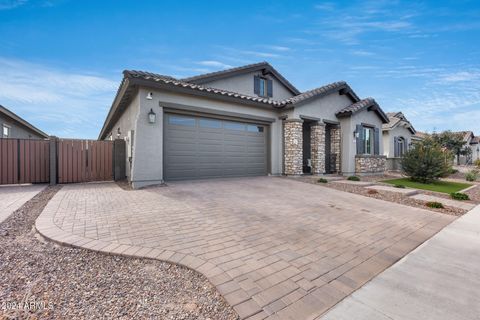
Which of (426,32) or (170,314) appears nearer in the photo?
(170,314)

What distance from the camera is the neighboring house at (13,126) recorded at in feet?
42.5

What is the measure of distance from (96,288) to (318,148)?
11.9 meters

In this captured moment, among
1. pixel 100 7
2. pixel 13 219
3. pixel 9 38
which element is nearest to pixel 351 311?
pixel 13 219

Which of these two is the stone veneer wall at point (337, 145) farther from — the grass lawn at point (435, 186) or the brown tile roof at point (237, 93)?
the grass lawn at point (435, 186)

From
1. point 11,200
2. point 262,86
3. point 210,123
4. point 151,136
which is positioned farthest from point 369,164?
point 11,200

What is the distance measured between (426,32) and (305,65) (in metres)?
6.34

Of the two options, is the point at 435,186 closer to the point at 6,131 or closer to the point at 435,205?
the point at 435,205

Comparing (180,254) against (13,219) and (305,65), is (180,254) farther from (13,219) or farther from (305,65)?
(305,65)

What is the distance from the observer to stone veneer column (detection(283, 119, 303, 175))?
11.1 meters

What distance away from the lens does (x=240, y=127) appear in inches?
410

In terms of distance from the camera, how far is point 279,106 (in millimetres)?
11156

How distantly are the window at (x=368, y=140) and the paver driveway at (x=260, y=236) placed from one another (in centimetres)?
880

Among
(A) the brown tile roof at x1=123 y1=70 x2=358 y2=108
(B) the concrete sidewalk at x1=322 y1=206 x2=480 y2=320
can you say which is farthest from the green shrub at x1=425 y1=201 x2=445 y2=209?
(A) the brown tile roof at x1=123 y1=70 x2=358 y2=108

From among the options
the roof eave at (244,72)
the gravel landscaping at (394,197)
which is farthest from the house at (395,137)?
the gravel landscaping at (394,197)
